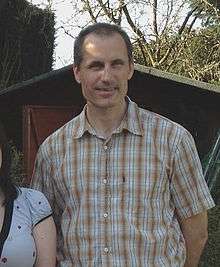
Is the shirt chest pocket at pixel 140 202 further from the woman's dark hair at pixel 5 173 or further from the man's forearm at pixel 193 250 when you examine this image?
the woman's dark hair at pixel 5 173

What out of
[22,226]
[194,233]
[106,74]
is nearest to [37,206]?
[22,226]

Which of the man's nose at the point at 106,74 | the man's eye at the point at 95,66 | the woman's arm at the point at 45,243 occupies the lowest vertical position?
the woman's arm at the point at 45,243

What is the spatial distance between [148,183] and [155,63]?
41.5 feet

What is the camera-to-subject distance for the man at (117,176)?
2508mm

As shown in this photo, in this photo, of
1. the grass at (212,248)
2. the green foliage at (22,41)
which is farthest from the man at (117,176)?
the green foliage at (22,41)

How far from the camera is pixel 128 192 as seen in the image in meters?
2.54

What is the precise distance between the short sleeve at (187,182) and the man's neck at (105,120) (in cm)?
29

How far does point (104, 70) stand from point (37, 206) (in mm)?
639

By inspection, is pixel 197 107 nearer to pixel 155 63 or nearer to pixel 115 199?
pixel 115 199

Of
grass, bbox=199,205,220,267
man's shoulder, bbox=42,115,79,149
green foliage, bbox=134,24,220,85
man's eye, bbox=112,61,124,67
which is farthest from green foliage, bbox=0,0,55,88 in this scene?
man's eye, bbox=112,61,124,67

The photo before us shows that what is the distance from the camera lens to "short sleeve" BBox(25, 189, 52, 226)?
8.09ft

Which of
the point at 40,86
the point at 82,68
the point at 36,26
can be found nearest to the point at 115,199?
the point at 82,68

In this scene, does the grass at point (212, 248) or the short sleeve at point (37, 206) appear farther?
the grass at point (212, 248)

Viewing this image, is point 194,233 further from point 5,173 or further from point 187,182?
point 5,173
